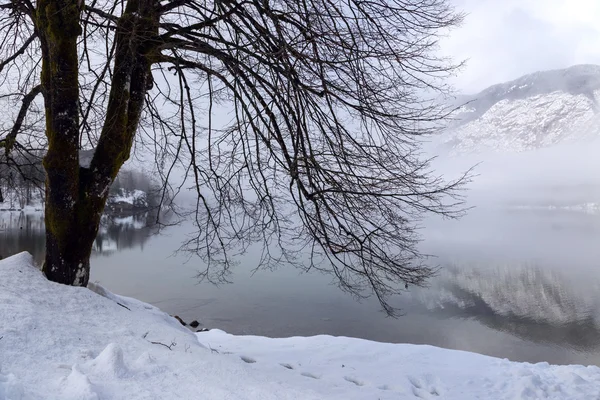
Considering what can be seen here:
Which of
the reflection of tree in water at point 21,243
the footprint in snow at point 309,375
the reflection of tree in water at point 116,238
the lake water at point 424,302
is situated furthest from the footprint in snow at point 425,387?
the reflection of tree in water at point 116,238

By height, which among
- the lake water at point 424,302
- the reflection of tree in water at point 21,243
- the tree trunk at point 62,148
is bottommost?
the lake water at point 424,302

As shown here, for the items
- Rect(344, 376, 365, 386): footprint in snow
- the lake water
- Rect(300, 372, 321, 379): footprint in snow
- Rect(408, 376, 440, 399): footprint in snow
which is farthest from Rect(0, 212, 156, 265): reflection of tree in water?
Rect(408, 376, 440, 399): footprint in snow

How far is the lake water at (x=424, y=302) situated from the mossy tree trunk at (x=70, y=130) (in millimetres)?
12062

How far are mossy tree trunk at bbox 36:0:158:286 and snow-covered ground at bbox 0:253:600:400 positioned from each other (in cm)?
44

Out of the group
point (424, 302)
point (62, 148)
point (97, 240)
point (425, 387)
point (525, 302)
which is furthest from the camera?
point (97, 240)

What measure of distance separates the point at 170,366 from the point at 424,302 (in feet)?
66.4

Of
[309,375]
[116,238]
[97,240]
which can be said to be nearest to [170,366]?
[309,375]

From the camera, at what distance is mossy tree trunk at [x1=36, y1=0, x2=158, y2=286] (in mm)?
4773

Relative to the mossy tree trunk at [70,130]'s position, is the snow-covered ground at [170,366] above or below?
below

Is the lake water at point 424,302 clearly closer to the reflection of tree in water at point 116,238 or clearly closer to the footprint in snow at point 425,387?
the reflection of tree in water at point 116,238

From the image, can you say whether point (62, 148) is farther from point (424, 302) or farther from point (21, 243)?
point (21, 243)

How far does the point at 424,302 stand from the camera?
21.5m

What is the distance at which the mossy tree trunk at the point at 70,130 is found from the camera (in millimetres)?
4773

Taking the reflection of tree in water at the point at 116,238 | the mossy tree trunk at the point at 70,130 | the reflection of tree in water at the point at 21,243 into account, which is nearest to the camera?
the mossy tree trunk at the point at 70,130
